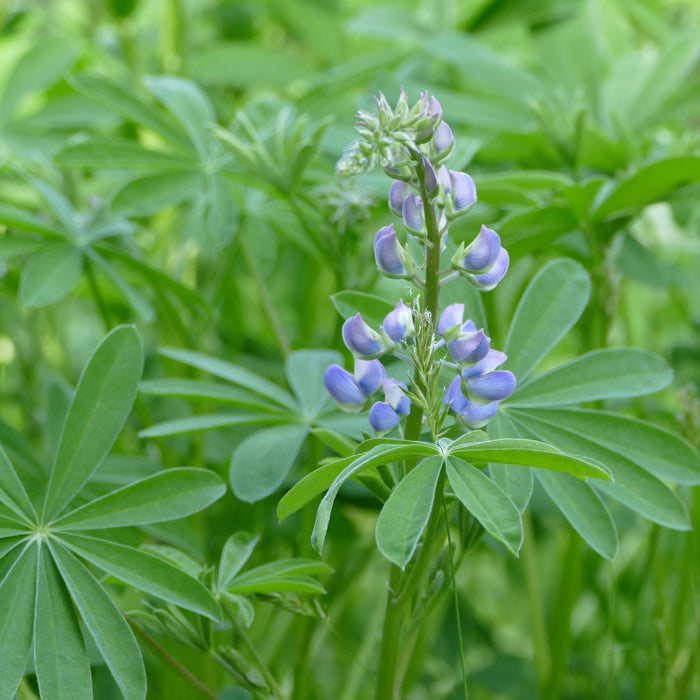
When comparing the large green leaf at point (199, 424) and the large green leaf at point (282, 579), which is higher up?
the large green leaf at point (199, 424)

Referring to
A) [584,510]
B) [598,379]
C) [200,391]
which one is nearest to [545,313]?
[598,379]

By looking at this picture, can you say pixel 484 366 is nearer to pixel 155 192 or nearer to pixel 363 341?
pixel 363 341

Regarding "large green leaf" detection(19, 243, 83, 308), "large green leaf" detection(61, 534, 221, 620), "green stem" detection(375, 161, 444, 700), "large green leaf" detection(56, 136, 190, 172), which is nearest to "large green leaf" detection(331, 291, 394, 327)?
"green stem" detection(375, 161, 444, 700)

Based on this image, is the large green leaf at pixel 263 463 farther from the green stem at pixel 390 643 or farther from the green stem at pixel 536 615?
the green stem at pixel 536 615

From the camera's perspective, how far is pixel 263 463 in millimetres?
812

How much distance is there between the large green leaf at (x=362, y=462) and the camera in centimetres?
54

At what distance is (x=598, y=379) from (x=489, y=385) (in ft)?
0.68

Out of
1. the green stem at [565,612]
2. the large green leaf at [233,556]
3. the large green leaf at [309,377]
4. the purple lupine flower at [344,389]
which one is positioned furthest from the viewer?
the green stem at [565,612]

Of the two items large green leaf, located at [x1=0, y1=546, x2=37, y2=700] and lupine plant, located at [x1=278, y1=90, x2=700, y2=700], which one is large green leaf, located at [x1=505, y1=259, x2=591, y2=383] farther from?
large green leaf, located at [x1=0, y1=546, x2=37, y2=700]

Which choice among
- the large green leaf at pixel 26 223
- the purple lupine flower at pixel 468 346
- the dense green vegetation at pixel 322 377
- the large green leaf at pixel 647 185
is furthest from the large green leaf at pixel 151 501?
the large green leaf at pixel 647 185

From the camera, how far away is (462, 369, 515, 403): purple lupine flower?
2.06ft

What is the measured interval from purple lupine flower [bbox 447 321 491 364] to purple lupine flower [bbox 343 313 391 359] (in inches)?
1.7

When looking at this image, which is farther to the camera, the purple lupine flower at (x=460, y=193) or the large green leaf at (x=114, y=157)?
the large green leaf at (x=114, y=157)

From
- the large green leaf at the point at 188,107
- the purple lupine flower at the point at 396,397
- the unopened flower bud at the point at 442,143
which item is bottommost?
the purple lupine flower at the point at 396,397
